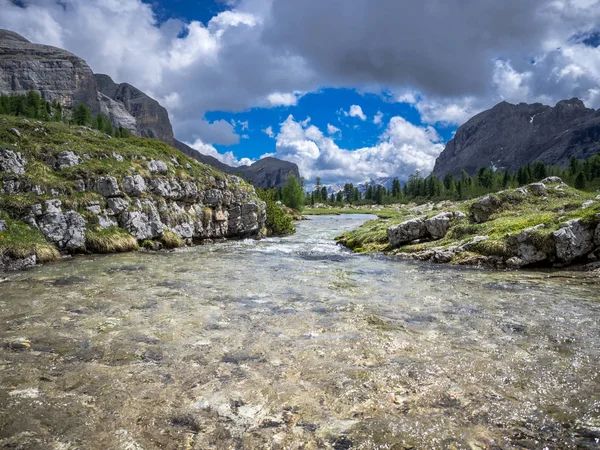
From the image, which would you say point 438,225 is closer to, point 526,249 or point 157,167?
point 526,249

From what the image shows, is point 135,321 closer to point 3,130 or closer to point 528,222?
point 528,222

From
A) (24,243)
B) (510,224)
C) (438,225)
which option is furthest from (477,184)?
(24,243)

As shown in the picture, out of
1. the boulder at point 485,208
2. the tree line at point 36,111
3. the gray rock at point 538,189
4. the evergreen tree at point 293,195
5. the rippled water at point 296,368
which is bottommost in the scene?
the rippled water at point 296,368

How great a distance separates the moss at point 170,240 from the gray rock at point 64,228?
22.4ft

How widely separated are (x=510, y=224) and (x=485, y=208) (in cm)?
571

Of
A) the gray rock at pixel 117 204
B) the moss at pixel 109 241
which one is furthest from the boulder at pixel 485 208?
the gray rock at pixel 117 204

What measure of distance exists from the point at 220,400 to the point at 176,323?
170 inches

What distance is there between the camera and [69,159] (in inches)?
1046

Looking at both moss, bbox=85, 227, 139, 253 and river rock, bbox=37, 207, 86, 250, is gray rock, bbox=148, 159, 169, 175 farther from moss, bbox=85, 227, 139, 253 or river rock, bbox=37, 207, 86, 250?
river rock, bbox=37, 207, 86, 250

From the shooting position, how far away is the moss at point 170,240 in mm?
29016

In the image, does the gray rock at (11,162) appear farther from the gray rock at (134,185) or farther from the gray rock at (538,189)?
the gray rock at (538,189)

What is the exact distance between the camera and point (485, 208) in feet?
89.9

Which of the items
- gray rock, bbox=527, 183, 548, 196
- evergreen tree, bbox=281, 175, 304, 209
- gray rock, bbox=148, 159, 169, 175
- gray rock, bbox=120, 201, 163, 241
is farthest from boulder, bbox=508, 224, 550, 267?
evergreen tree, bbox=281, 175, 304, 209

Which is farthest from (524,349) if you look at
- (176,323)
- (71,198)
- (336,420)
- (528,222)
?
(71,198)
